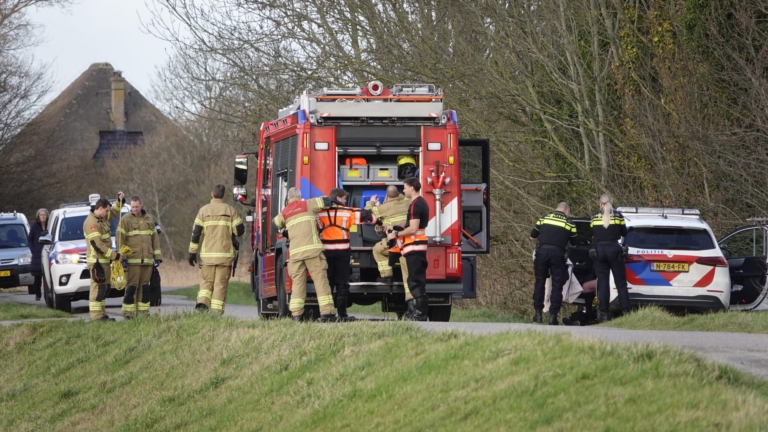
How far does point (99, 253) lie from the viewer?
15758mm

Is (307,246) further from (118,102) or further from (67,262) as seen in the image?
(118,102)

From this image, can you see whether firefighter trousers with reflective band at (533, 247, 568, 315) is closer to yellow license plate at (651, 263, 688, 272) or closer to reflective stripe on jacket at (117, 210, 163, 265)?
yellow license plate at (651, 263, 688, 272)

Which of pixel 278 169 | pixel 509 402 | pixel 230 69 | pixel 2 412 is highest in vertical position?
pixel 230 69

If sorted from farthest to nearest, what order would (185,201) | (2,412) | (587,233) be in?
1. (185,201)
2. (587,233)
3. (2,412)

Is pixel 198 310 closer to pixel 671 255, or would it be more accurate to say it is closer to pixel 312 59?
pixel 671 255

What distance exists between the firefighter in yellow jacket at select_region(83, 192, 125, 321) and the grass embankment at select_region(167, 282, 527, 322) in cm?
598

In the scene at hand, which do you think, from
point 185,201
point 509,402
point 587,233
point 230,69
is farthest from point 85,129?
point 509,402

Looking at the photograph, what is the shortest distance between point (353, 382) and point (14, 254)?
711 inches

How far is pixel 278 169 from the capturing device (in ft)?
53.5

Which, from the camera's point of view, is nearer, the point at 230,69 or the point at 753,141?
the point at 753,141

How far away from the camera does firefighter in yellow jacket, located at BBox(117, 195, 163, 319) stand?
15.8 metres

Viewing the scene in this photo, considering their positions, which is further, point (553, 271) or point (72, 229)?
point (72, 229)

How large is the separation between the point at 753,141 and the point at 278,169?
7892 millimetres

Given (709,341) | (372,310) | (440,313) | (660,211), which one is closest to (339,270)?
(440,313)
